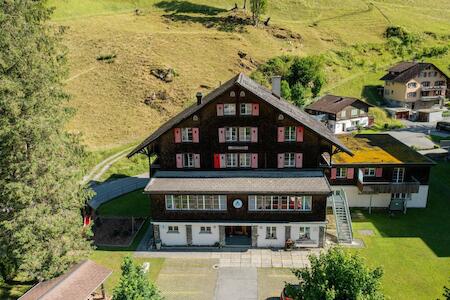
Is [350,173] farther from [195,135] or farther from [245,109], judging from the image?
[195,135]

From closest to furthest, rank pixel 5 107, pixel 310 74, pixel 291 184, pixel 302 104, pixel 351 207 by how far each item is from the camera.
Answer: pixel 5 107 → pixel 291 184 → pixel 351 207 → pixel 302 104 → pixel 310 74

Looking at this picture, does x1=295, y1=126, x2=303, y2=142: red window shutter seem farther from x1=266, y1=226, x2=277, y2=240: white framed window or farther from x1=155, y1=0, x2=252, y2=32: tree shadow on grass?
x1=155, y1=0, x2=252, y2=32: tree shadow on grass

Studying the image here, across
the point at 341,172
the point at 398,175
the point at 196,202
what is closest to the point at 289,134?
the point at 341,172

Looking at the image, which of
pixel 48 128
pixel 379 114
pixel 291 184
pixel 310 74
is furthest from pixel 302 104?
pixel 48 128

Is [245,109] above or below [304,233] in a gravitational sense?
above

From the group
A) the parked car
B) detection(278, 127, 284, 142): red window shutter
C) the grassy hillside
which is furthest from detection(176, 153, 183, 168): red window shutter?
the parked car

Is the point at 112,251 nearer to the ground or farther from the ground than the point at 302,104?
nearer to the ground

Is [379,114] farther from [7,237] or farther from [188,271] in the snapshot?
[7,237]
